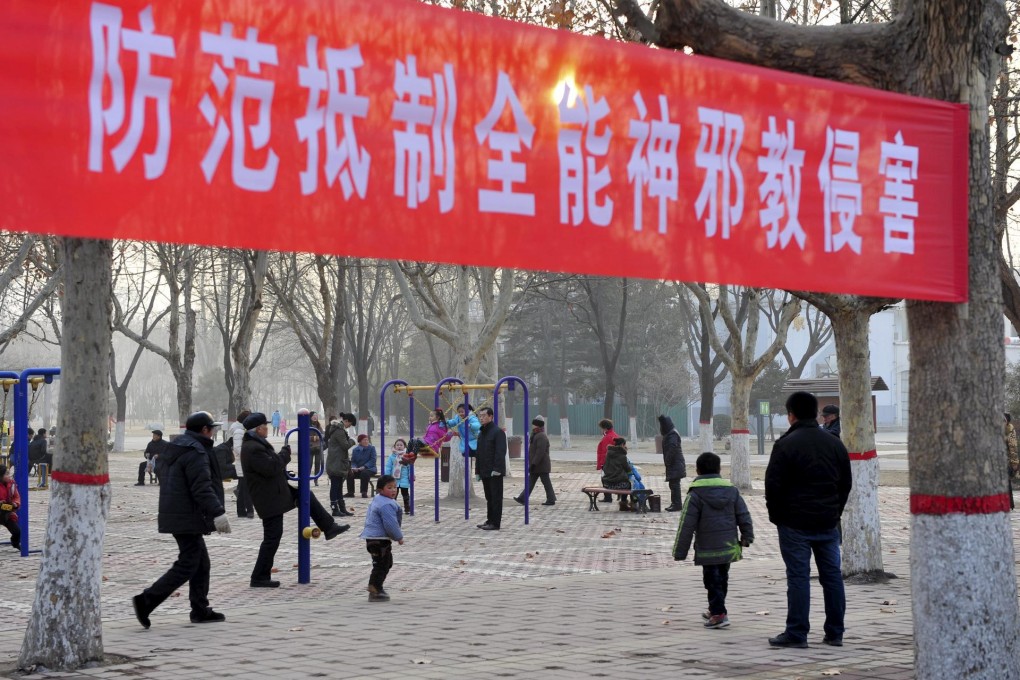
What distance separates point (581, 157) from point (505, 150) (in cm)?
38

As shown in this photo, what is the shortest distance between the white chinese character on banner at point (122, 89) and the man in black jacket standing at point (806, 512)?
5.06 m

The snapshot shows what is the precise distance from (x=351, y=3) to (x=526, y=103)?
2.93 feet

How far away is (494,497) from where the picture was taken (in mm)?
17906

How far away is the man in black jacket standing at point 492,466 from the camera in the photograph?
696 inches

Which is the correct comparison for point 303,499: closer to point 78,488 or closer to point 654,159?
point 78,488

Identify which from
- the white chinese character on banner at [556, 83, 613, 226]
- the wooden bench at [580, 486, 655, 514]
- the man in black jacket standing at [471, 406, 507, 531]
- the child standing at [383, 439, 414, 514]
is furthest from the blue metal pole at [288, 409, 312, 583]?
the wooden bench at [580, 486, 655, 514]

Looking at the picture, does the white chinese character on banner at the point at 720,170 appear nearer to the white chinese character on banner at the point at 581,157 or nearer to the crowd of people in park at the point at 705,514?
the white chinese character on banner at the point at 581,157

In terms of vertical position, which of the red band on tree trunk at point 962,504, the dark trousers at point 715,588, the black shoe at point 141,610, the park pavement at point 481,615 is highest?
the red band on tree trunk at point 962,504

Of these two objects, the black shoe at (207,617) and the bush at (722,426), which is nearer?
the black shoe at (207,617)

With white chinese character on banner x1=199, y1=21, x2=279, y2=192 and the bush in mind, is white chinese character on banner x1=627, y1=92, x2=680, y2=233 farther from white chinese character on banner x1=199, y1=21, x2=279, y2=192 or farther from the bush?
the bush

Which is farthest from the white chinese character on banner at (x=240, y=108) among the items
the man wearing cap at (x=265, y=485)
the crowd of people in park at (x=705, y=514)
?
the man wearing cap at (x=265, y=485)

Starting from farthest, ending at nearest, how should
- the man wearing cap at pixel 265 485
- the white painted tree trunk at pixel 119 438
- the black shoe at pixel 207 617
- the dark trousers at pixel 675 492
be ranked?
1. the white painted tree trunk at pixel 119 438
2. the dark trousers at pixel 675 492
3. the man wearing cap at pixel 265 485
4. the black shoe at pixel 207 617

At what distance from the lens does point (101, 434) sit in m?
8.59

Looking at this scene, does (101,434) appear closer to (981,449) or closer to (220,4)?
(220,4)
